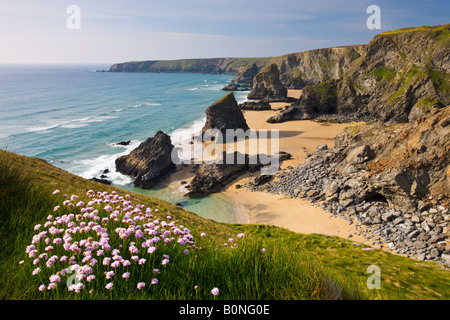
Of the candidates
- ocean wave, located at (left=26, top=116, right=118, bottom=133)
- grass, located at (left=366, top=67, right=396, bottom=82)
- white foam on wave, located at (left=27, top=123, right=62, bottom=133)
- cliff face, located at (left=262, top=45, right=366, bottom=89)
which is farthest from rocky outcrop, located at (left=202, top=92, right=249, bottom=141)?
cliff face, located at (left=262, top=45, right=366, bottom=89)

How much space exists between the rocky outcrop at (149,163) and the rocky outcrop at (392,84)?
33.4 meters

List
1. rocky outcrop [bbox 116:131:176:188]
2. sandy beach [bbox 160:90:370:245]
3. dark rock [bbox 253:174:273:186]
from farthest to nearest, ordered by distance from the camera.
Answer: rocky outcrop [bbox 116:131:176:188]
dark rock [bbox 253:174:273:186]
sandy beach [bbox 160:90:370:245]

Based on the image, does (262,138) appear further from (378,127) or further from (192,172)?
(378,127)

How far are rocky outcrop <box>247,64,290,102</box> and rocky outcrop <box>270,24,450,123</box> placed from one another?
27.0 m

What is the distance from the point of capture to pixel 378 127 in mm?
30062

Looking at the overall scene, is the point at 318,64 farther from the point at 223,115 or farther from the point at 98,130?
the point at 98,130

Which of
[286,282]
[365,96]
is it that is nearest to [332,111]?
[365,96]

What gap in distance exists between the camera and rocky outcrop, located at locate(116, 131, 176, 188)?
120 feet

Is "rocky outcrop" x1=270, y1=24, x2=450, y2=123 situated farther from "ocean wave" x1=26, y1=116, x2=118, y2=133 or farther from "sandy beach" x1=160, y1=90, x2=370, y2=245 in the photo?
"ocean wave" x1=26, y1=116, x2=118, y2=133

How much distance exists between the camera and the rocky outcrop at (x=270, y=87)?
3839 inches

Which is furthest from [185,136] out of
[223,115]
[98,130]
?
[98,130]

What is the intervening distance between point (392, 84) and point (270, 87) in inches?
1808

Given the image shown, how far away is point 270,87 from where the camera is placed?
9894 cm

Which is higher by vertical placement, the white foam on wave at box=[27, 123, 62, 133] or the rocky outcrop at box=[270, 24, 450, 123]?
the rocky outcrop at box=[270, 24, 450, 123]
